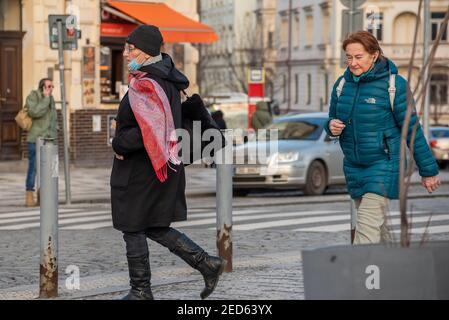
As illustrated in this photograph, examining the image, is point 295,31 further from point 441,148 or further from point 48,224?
point 48,224

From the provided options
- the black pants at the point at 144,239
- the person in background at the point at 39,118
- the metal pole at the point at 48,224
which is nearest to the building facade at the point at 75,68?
the person in background at the point at 39,118

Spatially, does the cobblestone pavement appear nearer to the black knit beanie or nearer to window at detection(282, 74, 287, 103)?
the black knit beanie

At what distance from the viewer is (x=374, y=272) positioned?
20.7ft

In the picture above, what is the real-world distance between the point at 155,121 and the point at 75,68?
73.3 feet

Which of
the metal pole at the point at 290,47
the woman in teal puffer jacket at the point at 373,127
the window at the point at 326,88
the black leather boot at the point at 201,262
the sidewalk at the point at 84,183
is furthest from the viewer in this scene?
the metal pole at the point at 290,47

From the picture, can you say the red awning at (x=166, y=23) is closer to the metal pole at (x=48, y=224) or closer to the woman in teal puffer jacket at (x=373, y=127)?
the metal pole at (x=48, y=224)

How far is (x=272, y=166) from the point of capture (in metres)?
23.4

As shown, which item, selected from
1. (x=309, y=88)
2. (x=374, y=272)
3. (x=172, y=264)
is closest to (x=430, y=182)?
(x=374, y=272)

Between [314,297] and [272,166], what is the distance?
17039 mm

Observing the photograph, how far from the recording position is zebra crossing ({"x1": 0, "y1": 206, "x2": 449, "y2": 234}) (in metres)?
16.1

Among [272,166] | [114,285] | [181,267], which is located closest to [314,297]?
[114,285]

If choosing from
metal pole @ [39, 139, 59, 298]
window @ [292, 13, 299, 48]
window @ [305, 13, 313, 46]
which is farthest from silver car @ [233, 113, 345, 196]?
window @ [292, 13, 299, 48]

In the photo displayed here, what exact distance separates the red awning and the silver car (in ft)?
24.3

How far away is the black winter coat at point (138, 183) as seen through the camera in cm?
880
